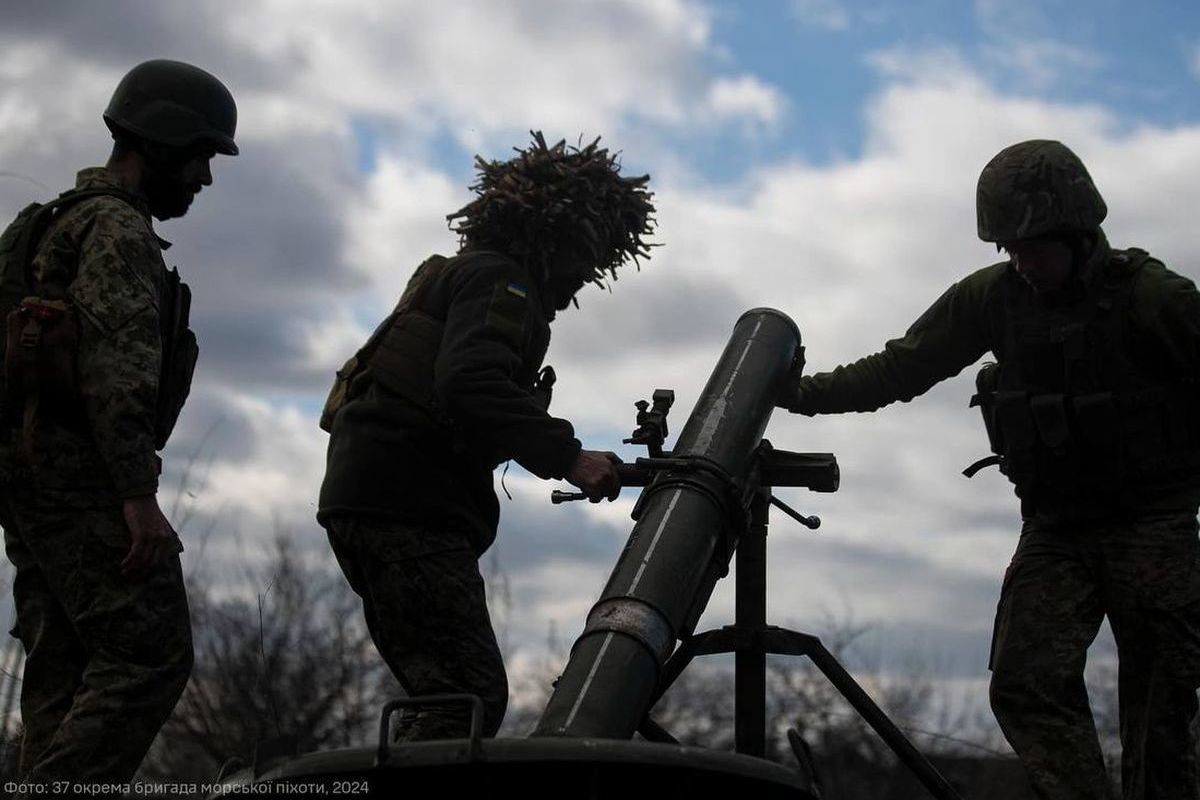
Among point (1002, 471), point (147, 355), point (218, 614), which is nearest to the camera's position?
point (147, 355)

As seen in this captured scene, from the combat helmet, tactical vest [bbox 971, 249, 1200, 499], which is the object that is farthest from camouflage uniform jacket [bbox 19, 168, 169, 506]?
tactical vest [bbox 971, 249, 1200, 499]

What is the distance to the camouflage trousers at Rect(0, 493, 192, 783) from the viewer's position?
14.8 ft

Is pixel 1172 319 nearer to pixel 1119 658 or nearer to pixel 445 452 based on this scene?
pixel 1119 658

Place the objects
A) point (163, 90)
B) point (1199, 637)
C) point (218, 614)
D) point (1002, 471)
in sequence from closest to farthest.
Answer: point (163, 90) < point (1199, 637) < point (1002, 471) < point (218, 614)

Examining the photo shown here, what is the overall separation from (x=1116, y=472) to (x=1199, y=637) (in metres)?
0.57

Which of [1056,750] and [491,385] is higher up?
[491,385]

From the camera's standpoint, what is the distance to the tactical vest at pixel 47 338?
4.64 m

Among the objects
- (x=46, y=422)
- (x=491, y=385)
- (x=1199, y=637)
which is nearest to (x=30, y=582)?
(x=46, y=422)

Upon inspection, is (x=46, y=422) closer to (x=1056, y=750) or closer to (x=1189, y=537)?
(x=1056, y=750)

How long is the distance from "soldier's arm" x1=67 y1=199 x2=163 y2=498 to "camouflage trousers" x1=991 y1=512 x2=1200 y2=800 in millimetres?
2765

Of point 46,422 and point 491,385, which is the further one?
point 491,385

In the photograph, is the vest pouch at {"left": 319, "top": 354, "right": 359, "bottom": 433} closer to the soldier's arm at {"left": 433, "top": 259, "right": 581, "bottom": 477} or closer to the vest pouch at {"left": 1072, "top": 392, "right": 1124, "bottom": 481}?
the soldier's arm at {"left": 433, "top": 259, "right": 581, "bottom": 477}

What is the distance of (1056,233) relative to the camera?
5656 millimetres

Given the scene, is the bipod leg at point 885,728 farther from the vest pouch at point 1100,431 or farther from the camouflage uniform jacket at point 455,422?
the camouflage uniform jacket at point 455,422
